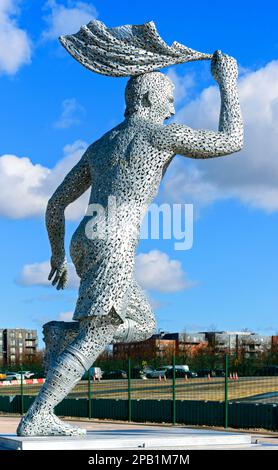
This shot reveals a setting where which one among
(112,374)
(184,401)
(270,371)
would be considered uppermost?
(270,371)

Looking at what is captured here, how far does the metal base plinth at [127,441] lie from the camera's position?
20.9 ft

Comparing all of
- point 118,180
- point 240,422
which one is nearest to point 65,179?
point 118,180

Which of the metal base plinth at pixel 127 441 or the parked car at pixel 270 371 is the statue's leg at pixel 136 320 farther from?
the parked car at pixel 270 371

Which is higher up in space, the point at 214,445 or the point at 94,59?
the point at 94,59

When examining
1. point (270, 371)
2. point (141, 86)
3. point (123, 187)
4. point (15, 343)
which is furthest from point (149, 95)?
point (15, 343)

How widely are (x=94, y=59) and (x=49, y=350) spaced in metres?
2.46

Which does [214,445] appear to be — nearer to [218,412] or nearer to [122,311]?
[122,311]

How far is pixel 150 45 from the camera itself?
7.48 meters

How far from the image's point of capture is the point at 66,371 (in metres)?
6.84

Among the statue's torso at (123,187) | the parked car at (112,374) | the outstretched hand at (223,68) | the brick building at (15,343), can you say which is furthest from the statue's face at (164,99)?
the brick building at (15,343)

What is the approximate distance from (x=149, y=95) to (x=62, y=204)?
121cm

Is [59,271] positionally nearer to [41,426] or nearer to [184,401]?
[41,426]

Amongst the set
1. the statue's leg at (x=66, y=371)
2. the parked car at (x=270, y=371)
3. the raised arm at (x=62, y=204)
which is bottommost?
the parked car at (x=270, y=371)

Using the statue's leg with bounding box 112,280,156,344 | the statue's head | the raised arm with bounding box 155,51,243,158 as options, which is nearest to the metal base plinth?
the statue's leg with bounding box 112,280,156,344
